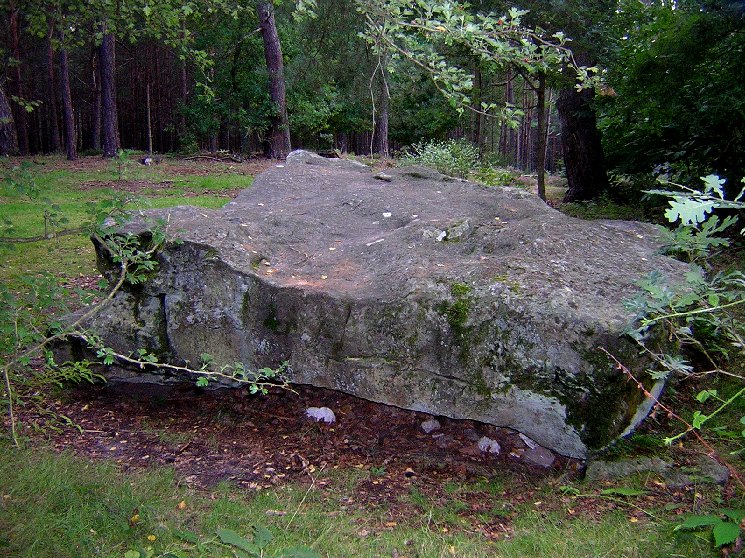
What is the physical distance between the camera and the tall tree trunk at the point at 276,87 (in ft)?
56.1

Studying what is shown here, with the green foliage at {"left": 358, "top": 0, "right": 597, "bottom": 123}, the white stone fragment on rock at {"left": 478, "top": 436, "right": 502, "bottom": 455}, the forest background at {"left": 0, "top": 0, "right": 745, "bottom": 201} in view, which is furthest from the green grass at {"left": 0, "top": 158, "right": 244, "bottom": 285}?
the white stone fragment on rock at {"left": 478, "top": 436, "right": 502, "bottom": 455}

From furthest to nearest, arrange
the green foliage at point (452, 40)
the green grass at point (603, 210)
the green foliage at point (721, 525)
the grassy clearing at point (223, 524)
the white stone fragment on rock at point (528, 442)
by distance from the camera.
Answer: the green grass at point (603, 210) → the white stone fragment on rock at point (528, 442) → the green foliage at point (452, 40) → the grassy clearing at point (223, 524) → the green foliage at point (721, 525)

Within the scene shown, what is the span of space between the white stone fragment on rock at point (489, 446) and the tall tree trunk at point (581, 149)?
281 inches

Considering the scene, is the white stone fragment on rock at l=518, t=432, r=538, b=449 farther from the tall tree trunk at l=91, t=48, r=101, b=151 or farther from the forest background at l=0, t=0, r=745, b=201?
the tall tree trunk at l=91, t=48, r=101, b=151

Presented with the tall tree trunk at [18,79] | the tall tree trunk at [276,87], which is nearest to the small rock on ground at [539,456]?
the tall tree trunk at [276,87]

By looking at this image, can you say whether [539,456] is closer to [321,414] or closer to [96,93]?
[321,414]

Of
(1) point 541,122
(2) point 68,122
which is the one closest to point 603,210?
(1) point 541,122

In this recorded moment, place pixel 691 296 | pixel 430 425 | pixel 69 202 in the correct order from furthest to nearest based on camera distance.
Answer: pixel 69 202 → pixel 430 425 → pixel 691 296

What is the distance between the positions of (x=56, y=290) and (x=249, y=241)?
1492 mm

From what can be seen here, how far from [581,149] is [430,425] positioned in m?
7.25

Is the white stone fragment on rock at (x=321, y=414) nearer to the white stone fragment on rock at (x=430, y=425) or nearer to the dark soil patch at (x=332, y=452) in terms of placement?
the dark soil patch at (x=332, y=452)

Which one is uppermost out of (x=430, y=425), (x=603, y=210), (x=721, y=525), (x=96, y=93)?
(x=96, y=93)

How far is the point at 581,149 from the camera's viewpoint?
9.89m

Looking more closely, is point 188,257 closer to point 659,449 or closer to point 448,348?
point 448,348
